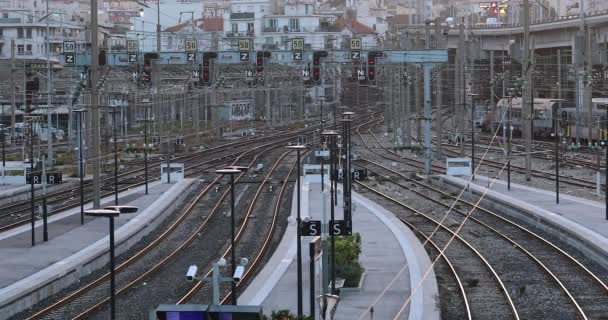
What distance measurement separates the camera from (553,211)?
2722 cm

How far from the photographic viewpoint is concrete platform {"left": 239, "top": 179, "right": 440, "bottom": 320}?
16406mm

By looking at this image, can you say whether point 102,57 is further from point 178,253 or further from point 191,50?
point 178,253

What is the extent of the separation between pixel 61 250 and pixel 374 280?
6.63 meters

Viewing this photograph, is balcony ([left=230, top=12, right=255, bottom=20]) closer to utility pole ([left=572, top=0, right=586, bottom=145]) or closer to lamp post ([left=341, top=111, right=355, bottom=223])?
utility pole ([left=572, top=0, right=586, bottom=145])

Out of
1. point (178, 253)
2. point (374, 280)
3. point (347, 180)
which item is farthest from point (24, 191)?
point (374, 280)

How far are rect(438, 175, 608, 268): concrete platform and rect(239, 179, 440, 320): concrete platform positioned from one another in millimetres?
3247

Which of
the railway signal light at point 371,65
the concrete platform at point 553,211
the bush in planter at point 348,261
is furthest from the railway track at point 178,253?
the concrete platform at point 553,211

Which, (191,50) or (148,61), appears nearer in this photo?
(148,61)

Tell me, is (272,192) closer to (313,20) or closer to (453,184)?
(453,184)

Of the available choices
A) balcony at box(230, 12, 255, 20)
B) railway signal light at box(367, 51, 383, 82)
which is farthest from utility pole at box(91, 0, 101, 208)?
balcony at box(230, 12, 255, 20)

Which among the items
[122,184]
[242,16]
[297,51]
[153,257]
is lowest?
[153,257]

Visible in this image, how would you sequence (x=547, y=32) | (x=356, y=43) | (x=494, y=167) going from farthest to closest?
1. (x=547, y=32)
2. (x=494, y=167)
3. (x=356, y=43)

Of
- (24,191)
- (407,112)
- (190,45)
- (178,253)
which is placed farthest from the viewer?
(407,112)

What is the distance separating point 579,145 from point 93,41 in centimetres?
2788
